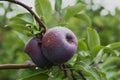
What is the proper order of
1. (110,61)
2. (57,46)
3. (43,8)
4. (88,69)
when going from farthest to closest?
(110,61) < (43,8) < (88,69) < (57,46)

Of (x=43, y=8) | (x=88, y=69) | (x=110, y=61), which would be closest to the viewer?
(x=88, y=69)

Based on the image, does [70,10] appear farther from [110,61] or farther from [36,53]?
[110,61]

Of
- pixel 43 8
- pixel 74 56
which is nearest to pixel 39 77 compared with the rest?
pixel 74 56

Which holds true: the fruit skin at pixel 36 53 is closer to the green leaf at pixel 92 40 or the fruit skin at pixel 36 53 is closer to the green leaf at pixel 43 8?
the green leaf at pixel 43 8

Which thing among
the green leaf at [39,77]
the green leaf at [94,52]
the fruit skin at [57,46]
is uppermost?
the fruit skin at [57,46]

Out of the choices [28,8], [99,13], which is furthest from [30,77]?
[99,13]

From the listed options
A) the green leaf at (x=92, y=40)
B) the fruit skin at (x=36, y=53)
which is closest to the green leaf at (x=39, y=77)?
the fruit skin at (x=36, y=53)
